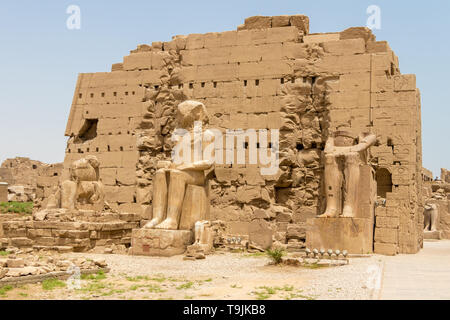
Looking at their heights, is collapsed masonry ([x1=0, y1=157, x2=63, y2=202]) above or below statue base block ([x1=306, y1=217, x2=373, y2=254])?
above

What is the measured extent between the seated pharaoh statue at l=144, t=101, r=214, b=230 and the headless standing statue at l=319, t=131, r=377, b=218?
7.65 feet

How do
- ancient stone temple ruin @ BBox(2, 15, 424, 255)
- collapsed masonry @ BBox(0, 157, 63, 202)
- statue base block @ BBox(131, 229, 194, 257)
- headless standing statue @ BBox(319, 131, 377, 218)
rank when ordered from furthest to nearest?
collapsed masonry @ BBox(0, 157, 63, 202) → ancient stone temple ruin @ BBox(2, 15, 424, 255) → headless standing statue @ BBox(319, 131, 377, 218) → statue base block @ BBox(131, 229, 194, 257)

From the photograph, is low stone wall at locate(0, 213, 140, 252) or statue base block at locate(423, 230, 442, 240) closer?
low stone wall at locate(0, 213, 140, 252)

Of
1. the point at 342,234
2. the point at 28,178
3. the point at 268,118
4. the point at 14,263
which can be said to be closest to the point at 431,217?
the point at 268,118

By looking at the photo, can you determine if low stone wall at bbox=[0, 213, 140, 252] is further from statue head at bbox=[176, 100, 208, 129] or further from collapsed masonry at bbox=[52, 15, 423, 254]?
collapsed masonry at bbox=[52, 15, 423, 254]

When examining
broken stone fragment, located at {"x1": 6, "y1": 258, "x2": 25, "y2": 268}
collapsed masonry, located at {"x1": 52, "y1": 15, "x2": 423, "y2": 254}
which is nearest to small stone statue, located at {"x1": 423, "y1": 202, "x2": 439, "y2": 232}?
collapsed masonry, located at {"x1": 52, "y1": 15, "x2": 423, "y2": 254}

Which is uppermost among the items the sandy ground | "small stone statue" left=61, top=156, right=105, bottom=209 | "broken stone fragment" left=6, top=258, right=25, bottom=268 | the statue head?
the statue head

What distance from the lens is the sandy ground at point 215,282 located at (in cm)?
590

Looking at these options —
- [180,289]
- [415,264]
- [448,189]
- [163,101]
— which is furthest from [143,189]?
[448,189]

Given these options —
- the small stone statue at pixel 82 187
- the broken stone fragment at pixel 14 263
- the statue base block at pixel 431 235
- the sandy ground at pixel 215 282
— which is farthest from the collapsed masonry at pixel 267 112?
the statue base block at pixel 431 235

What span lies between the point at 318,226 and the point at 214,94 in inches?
220

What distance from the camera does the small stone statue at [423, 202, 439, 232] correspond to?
64.4 ft

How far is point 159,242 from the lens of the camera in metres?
9.92

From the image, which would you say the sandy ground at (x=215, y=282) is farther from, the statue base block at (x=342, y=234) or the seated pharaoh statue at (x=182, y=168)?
the seated pharaoh statue at (x=182, y=168)
